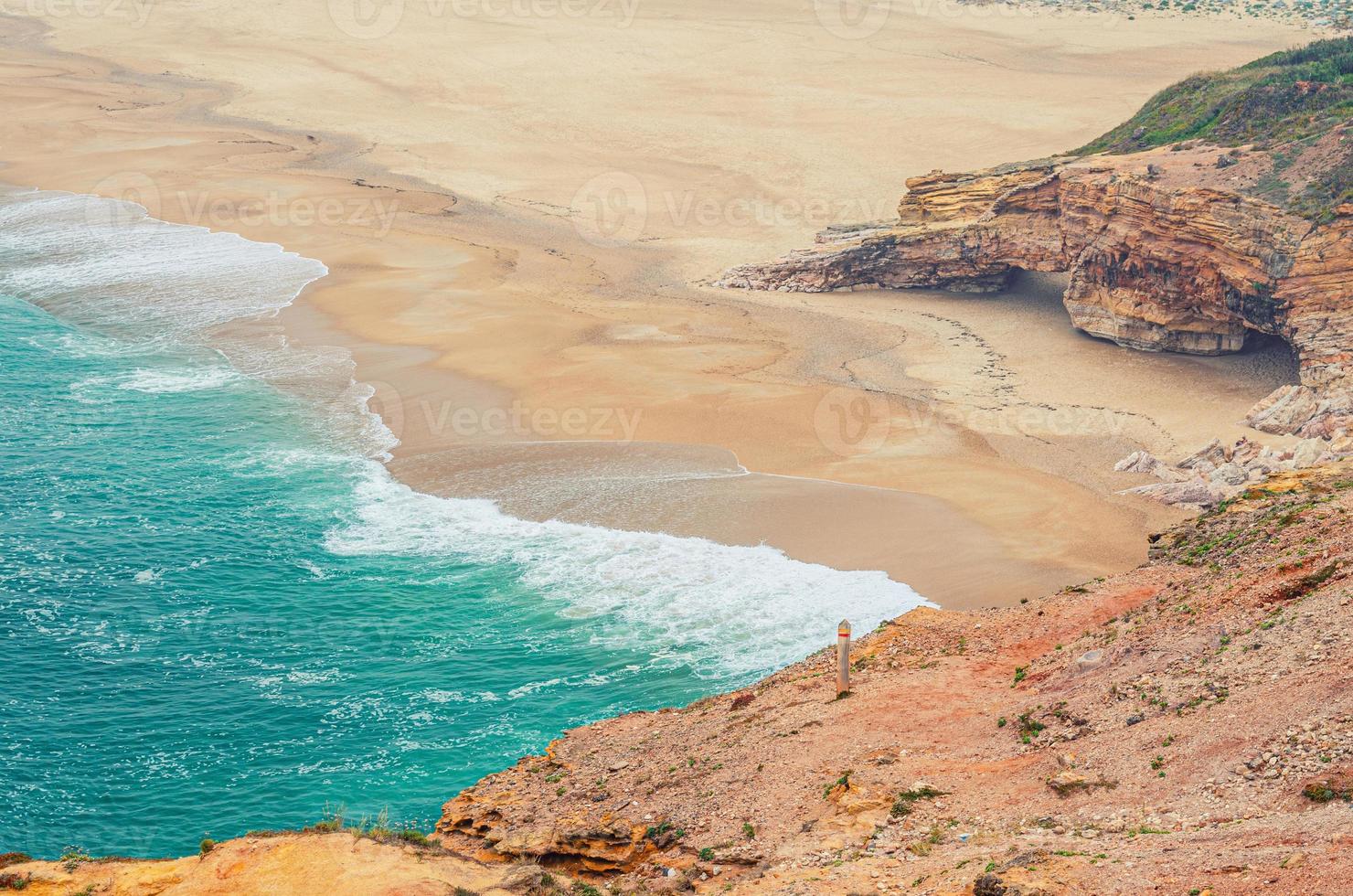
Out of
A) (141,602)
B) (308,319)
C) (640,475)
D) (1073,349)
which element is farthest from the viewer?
(308,319)

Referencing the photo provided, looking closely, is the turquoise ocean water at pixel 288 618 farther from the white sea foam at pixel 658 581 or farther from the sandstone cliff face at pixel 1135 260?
the sandstone cliff face at pixel 1135 260

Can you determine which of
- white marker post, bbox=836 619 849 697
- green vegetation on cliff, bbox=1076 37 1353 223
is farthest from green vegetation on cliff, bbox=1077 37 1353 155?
white marker post, bbox=836 619 849 697

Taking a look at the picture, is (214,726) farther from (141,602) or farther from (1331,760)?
(1331,760)

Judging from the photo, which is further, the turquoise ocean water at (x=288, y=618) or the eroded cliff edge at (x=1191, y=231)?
the eroded cliff edge at (x=1191, y=231)

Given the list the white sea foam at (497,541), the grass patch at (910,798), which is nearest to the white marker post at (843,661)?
the grass patch at (910,798)

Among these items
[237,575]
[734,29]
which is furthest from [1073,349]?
[734,29]
